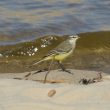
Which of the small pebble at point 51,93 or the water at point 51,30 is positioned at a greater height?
the small pebble at point 51,93

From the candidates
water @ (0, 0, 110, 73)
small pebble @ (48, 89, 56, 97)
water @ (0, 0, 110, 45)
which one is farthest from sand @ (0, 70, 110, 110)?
water @ (0, 0, 110, 45)

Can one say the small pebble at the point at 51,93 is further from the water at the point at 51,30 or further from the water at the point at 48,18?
the water at the point at 48,18

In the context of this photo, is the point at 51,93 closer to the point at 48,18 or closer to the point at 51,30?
the point at 51,30

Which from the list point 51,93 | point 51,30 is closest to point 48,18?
point 51,30

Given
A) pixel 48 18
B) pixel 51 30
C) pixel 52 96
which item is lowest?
pixel 51 30

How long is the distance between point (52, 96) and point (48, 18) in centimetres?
862

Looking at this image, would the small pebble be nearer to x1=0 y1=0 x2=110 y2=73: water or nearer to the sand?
the sand

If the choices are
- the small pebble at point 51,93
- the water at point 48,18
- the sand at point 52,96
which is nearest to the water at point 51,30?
the water at point 48,18

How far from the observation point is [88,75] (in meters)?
8.95

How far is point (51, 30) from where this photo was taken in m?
14.5

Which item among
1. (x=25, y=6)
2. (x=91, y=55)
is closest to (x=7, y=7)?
(x=25, y=6)

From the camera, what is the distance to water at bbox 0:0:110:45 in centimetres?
1423

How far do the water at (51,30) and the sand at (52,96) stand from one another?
3.91 meters

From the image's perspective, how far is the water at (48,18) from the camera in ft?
46.7
